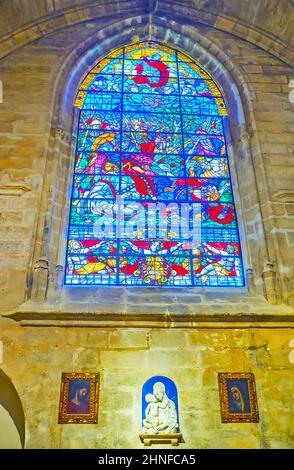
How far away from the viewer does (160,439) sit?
470cm

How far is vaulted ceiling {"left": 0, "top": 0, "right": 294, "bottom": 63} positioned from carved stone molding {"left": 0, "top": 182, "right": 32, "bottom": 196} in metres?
2.95

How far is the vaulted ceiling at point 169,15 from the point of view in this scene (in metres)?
8.12

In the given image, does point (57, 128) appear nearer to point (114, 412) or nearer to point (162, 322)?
point (162, 322)

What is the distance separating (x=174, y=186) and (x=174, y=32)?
11.1ft

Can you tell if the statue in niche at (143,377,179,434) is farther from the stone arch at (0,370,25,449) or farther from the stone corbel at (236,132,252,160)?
the stone corbel at (236,132,252,160)

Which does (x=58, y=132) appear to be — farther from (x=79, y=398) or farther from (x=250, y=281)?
(x=79, y=398)

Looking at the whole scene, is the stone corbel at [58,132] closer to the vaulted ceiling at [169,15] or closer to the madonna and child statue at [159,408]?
the vaulted ceiling at [169,15]

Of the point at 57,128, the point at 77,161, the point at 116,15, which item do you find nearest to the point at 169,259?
the point at 77,161

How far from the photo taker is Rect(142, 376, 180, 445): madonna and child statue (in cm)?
474

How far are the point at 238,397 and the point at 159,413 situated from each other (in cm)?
83

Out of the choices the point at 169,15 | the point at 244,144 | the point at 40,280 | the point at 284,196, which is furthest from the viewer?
the point at 169,15

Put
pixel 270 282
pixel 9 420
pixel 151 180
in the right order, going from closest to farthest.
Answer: pixel 9 420 → pixel 270 282 → pixel 151 180

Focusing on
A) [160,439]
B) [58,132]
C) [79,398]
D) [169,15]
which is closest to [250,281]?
[160,439]

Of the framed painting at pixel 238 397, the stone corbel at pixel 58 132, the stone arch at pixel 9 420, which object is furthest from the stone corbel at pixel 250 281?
the stone corbel at pixel 58 132
